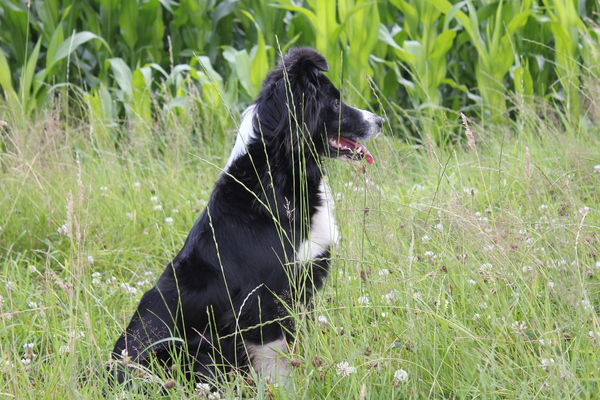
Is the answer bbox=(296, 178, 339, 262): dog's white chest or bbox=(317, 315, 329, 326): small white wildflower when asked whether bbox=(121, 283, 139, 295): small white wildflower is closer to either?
bbox=(296, 178, 339, 262): dog's white chest

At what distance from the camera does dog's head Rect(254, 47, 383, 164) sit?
103 inches

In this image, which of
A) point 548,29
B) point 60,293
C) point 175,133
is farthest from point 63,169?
point 548,29

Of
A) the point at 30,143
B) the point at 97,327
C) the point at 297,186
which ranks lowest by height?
the point at 97,327

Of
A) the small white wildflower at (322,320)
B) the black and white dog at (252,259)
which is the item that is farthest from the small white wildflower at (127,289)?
the small white wildflower at (322,320)

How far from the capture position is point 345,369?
6.11ft

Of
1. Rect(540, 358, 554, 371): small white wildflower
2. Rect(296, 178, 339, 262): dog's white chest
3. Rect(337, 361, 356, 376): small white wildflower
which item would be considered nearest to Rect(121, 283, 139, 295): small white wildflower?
Rect(296, 178, 339, 262): dog's white chest

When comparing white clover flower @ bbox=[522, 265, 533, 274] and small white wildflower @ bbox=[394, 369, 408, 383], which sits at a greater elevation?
white clover flower @ bbox=[522, 265, 533, 274]

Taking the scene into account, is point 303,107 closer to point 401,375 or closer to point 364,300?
point 364,300

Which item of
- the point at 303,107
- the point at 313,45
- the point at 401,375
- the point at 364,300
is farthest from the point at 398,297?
the point at 313,45

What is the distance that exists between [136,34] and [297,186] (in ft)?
13.6

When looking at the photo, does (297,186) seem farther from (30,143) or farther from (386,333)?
(30,143)

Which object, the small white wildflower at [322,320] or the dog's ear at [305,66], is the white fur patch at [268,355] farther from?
the dog's ear at [305,66]

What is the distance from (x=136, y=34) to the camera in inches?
244

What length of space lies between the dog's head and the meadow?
0.56ft
